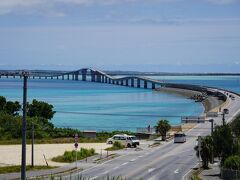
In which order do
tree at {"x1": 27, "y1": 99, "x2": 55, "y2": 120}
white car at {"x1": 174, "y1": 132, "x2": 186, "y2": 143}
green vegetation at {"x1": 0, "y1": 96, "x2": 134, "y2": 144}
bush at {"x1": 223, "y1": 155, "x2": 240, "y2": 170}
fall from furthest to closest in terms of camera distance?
tree at {"x1": 27, "y1": 99, "x2": 55, "y2": 120} → green vegetation at {"x1": 0, "y1": 96, "x2": 134, "y2": 144} → white car at {"x1": 174, "y1": 132, "x2": 186, "y2": 143} → bush at {"x1": 223, "y1": 155, "x2": 240, "y2": 170}

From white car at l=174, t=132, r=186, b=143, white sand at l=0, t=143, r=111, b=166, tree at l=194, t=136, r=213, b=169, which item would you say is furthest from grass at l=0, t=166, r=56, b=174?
white car at l=174, t=132, r=186, b=143

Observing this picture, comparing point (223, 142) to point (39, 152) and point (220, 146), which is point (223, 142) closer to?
point (220, 146)

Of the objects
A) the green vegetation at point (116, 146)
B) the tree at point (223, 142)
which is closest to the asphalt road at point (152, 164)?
the green vegetation at point (116, 146)

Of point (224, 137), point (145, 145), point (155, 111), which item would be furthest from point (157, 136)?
point (155, 111)

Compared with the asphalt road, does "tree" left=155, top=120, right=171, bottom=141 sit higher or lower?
higher

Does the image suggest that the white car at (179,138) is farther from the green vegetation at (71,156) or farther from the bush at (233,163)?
the bush at (233,163)

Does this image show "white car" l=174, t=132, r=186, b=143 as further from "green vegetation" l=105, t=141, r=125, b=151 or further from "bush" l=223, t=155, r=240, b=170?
"bush" l=223, t=155, r=240, b=170

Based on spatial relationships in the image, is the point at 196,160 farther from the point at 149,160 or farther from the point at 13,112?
the point at 13,112
